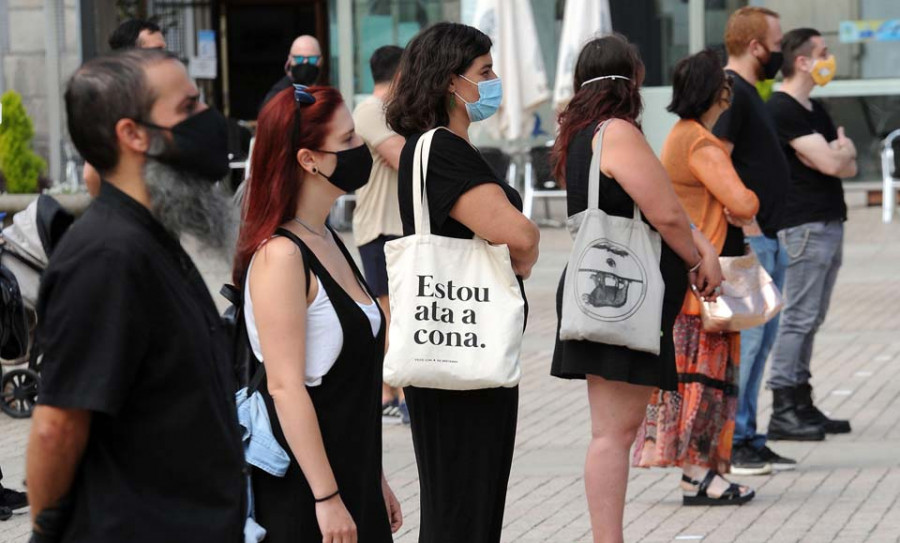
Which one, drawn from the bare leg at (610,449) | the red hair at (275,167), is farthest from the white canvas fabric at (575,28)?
the red hair at (275,167)

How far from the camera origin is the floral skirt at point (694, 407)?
6.39 meters

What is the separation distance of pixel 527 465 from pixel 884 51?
13.6 m

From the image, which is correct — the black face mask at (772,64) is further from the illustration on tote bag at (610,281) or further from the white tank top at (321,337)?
the white tank top at (321,337)

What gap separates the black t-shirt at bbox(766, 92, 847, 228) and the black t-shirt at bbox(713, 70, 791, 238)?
0.88 metres

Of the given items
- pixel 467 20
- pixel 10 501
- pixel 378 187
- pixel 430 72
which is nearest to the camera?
pixel 430 72

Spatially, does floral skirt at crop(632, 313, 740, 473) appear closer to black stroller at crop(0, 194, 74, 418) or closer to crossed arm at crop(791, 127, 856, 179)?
crossed arm at crop(791, 127, 856, 179)

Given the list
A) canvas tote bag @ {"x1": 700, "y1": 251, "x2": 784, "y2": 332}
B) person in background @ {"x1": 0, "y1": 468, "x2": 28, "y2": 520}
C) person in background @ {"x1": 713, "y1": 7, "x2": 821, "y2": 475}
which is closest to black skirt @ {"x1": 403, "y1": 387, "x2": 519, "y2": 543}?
canvas tote bag @ {"x1": 700, "y1": 251, "x2": 784, "y2": 332}

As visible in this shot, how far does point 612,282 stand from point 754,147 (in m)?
2.14

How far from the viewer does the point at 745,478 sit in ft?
23.4

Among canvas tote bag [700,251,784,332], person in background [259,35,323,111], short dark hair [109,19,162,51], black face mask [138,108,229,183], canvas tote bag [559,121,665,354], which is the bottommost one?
canvas tote bag [700,251,784,332]

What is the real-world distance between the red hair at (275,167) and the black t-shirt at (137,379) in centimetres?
78

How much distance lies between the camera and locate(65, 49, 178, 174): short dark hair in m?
2.71

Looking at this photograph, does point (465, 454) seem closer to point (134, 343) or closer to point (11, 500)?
point (134, 343)

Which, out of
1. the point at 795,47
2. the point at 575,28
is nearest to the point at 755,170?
the point at 795,47
